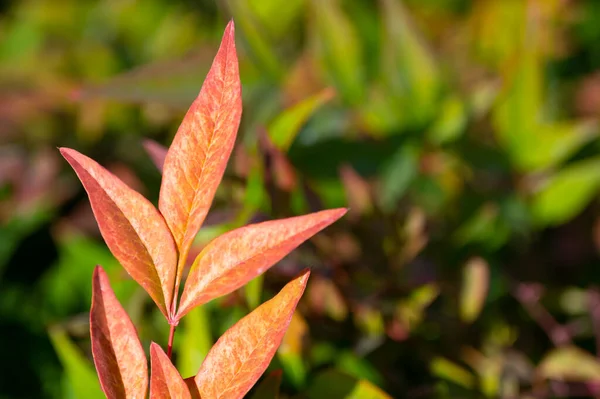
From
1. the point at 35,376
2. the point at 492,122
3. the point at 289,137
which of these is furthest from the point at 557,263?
the point at 35,376

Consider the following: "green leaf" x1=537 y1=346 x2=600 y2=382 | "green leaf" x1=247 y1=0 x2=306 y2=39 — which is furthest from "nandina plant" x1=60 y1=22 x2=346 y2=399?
"green leaf" x1=247 y1=0 x2=306 y2=39

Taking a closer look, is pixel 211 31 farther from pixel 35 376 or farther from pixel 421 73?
pixel 35 376

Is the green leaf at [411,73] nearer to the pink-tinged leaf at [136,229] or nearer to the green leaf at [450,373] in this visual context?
the green leaf at [450,373]

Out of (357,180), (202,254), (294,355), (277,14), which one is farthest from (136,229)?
(277,14)

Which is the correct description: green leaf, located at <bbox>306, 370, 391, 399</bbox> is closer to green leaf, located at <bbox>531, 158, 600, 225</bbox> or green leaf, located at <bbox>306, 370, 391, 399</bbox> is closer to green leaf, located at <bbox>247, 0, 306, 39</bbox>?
green leaf, located at <bbox>531, 158, 600, 225</bbox>

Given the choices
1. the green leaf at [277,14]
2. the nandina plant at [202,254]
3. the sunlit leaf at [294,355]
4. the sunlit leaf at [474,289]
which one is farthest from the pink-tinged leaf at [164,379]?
the green leaf at [277,14]
